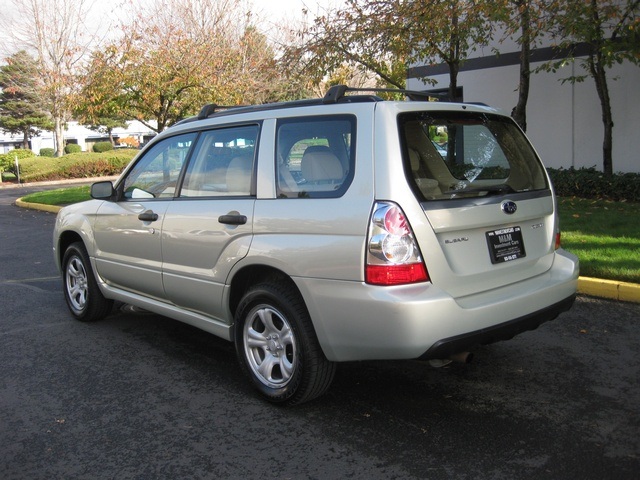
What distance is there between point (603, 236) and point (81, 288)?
6.49 metres

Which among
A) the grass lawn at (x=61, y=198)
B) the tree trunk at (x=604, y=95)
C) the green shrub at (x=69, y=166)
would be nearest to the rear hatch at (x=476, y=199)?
the tree trunk at (x=604, y=95)

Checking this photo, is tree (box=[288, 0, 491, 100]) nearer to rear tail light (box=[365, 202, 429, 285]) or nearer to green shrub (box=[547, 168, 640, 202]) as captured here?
green shrub (box=[547, 168, 640, 202])

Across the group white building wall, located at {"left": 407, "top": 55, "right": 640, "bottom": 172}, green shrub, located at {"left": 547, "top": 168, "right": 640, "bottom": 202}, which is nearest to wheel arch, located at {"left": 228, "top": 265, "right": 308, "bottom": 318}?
green shrub, located at {"left": 547, "top": 168, "right": 640, "bottom": 202}

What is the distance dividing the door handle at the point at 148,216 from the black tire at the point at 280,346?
1.17m

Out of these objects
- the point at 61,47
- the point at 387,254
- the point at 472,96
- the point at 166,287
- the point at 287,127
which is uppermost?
the point at 61,47

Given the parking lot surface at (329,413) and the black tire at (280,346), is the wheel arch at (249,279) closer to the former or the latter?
the black tire at (280,346)

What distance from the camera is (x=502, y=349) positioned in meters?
4.86

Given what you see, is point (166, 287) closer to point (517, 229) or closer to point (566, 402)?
point (517, 229)

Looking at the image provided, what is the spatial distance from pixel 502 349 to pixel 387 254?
205cm

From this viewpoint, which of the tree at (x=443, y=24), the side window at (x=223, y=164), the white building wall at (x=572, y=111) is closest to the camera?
the side window at (x=223, y=164)

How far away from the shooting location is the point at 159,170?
509 cm

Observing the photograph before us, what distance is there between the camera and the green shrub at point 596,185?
1192cm

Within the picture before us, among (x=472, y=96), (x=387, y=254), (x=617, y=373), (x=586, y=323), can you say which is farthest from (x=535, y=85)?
(x=387, y=254)

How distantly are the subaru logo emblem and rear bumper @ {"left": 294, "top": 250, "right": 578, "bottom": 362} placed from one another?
440 millimetres
